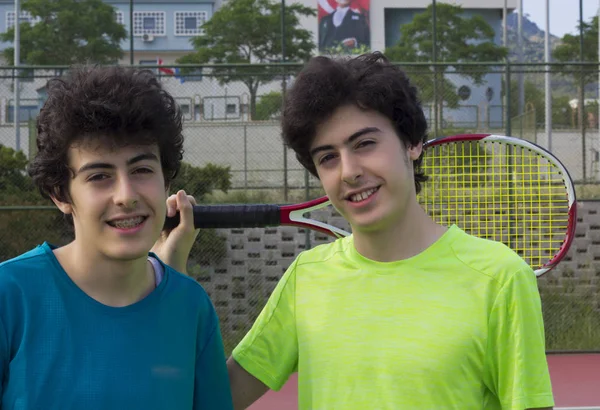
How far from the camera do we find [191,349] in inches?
76.5

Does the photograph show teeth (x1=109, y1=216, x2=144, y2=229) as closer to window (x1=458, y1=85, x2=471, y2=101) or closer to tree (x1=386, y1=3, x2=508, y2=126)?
tree (x1=386, y1=3, x2=508, y2=126)

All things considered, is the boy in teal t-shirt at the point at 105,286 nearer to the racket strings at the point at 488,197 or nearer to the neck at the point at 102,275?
the neck at the point at 102,275

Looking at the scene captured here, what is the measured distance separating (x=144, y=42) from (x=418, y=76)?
415 inches

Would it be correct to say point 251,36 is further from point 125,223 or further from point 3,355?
point 3,355

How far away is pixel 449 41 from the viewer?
12.7 metres

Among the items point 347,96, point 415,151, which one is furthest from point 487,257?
point 347,96

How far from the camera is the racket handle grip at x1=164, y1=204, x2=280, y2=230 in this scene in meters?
2.64

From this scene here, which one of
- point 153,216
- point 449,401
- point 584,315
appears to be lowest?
point 584,315

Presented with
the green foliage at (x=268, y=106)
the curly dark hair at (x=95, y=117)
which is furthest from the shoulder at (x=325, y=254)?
the green foliage at (x=268, y=106)

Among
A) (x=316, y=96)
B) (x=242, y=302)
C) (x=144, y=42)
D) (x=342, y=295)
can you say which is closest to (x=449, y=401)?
(x=342, y=295)

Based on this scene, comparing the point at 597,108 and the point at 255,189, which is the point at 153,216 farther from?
the point at 597,108

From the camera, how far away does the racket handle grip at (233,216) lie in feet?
8.65

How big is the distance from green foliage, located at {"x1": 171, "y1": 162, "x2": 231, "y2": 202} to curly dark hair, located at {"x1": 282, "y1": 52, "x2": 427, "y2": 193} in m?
6.28

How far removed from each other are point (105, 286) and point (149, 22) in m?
20.7
